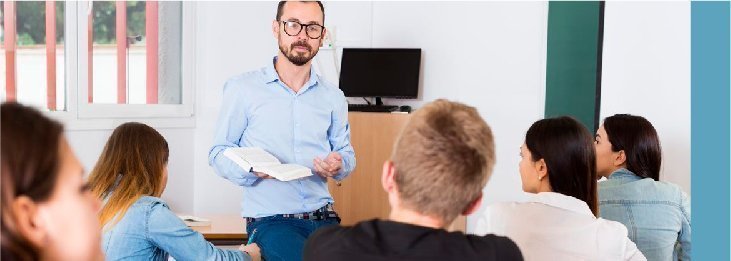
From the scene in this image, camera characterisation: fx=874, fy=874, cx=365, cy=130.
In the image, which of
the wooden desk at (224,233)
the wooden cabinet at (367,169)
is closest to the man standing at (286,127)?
the wooden desk at (224,233)

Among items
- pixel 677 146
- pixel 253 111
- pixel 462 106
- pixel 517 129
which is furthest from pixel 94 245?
pixel 517 129

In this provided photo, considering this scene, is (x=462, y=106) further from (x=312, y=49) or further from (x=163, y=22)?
(x=163, y=22)

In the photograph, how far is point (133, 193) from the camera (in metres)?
2.39

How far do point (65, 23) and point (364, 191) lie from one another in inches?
78.8

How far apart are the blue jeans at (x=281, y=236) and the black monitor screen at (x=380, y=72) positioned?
2.78 meters

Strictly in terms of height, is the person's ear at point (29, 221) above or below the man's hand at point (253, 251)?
above

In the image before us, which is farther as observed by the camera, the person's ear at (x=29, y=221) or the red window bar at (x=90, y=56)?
the red window bar at (x=90, y=56)

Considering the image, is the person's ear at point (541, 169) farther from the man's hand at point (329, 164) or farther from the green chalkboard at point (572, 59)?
the green chalkboard at point (572, 59)

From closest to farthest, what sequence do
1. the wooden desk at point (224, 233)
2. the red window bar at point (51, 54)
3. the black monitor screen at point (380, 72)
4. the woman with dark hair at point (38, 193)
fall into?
1. the woman with dark hair at point (38, 193)
2. the wooden desk at point (224, 233)
3. the red window bar at point (51, 54)
4. the black monitor screen at point (380, 72)

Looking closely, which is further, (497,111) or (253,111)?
(497,111)

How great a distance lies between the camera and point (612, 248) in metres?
2.12

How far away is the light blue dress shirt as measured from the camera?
2.84 meters

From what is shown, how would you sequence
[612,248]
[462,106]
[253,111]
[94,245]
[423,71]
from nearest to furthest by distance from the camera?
1. [94,245]
2. [462,106]
3. [612,248]
4. [253,111]
5. [423,71]

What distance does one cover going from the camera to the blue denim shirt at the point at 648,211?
2734 millimetres
